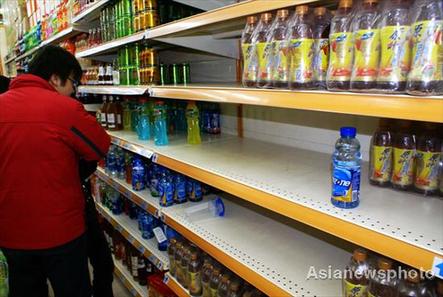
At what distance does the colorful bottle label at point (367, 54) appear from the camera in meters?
0.83

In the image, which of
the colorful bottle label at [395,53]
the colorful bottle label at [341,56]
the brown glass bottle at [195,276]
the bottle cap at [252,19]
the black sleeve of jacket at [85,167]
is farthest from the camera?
the black sleeve of jacket at [85,167]

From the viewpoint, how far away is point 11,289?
183cm

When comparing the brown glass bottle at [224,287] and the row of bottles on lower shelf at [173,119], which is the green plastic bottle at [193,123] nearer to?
the row of bottles on lower shelf at [173,119]

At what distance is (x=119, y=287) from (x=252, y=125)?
1.88 m

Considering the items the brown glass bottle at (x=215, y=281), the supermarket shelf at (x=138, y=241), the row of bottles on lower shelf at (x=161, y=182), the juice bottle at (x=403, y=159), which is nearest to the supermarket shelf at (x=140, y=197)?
the row of bottles on lower shelf at (x=161, y=182)

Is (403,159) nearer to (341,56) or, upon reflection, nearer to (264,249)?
(341,56)

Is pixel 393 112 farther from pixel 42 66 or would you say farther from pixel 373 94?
pixel 42 66

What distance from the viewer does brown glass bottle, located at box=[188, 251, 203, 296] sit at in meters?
1.70

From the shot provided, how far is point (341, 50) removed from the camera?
0.90 metres

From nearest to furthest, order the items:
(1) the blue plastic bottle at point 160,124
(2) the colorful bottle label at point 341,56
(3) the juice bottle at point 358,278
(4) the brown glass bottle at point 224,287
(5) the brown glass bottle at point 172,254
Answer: (2) the colorful bottle label at point 341,56
(3) the juice bottle at point 358,278
(4) the brown glass bottle at point 224,287
(5) the brown glass bottle at point 172,254
(1) the blue plastic bottle at point 160,124

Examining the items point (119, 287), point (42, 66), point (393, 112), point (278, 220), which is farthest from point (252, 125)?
point (119, 287)

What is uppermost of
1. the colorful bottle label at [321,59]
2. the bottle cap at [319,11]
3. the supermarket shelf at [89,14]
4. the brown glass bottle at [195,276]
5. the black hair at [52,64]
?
the supermarket shelf at [89,14]

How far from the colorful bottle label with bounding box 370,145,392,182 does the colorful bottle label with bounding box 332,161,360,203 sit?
26 cm

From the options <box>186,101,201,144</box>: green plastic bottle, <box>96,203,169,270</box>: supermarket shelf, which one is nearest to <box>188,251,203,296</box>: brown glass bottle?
<box>96,203,169,270</box>: supermarket shelf
